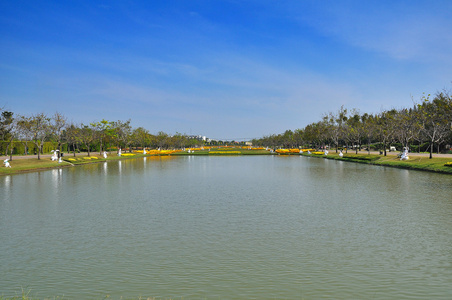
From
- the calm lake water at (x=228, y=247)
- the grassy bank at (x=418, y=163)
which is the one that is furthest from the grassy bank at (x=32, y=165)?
the grassy bank at (x=418, y=163)

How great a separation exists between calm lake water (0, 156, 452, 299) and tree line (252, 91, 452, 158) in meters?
29.3

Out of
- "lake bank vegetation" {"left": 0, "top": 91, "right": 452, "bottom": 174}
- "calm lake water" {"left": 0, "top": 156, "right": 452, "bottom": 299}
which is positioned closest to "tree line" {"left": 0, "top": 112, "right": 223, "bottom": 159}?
"lake bank vegetation" {"left": 0, "top": 91, "right": 452, "bottom": 174}

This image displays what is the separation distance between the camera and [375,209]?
15078 millimetres

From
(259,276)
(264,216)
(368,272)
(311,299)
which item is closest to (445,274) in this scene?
(368,272)

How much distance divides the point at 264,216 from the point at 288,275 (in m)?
5.93

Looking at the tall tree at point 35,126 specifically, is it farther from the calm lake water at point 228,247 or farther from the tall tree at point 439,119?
the tall tree at point 439,119

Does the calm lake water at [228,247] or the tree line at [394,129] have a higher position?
the tree line at [394,129]

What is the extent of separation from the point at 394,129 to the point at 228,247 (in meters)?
53.0

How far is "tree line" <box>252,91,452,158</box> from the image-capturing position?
47.0 meters

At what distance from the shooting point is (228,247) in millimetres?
9781

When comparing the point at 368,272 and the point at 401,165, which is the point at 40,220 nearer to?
the point at 368,272

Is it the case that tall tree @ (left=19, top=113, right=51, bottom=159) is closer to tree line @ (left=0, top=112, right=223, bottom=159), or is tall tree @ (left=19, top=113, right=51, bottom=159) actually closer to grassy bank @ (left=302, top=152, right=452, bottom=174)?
tree line @ (left=0, top=112, right=223, bottom=159)

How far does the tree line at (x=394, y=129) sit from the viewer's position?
4703 centimetres

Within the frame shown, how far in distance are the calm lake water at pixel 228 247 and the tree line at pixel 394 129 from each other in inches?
1153
